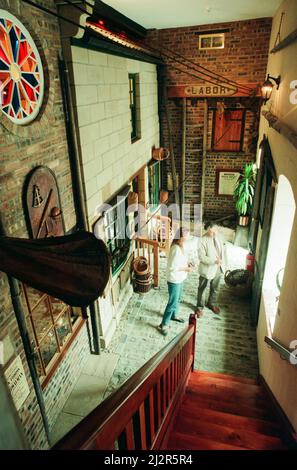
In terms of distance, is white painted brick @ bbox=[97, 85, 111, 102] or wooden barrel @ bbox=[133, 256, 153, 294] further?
wooden barrel @ bbox=[133, 256, 153, 294]

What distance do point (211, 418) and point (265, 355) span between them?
1.64 metres

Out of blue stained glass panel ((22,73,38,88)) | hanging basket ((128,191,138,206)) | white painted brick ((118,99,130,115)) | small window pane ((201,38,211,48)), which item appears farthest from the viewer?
small window pane ((201,38,211,48))

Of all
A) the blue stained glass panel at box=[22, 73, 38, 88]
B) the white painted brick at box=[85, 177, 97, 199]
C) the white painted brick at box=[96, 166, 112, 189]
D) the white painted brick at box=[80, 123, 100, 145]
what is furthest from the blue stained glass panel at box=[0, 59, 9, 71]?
the white painted brick at box=[96, 166, 112, 189]

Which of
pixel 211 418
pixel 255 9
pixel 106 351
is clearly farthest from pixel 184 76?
pixel 211 418

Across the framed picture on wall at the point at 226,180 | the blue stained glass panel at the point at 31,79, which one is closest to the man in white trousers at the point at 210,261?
the blue stained glass panel at the point at 31,79

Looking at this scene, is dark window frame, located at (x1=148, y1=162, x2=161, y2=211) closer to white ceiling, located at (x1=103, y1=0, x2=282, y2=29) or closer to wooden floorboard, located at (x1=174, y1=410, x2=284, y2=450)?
white ceiling, located at (x1=103, y1=0, x2=282, y2=29)

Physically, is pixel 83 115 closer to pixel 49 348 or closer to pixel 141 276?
pixel 49 348

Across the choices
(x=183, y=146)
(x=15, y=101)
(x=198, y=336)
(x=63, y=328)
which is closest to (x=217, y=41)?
(x=183, y=146)

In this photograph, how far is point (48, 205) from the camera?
3.83m

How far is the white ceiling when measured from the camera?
6406 mm

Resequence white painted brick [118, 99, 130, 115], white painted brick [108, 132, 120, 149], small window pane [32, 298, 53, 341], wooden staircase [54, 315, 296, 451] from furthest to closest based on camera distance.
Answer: white painted brick [118, 99, 130, 115]
white painted brick [108, 132, 120, 149]
small window pane [32, 298, 53, 341]
wooden staircase [54, 315, 296, 451]

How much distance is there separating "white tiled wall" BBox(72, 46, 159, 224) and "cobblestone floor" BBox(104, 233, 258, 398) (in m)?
2.53

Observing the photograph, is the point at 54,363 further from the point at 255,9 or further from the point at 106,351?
the point at 255,9

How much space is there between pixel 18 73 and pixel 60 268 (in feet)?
7.38
